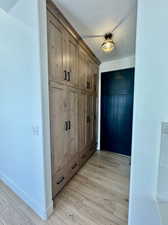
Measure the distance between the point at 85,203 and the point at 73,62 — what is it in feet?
7.02

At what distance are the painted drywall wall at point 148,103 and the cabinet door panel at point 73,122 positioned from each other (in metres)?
1.21

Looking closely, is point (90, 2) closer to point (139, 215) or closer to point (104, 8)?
point (104, 8)

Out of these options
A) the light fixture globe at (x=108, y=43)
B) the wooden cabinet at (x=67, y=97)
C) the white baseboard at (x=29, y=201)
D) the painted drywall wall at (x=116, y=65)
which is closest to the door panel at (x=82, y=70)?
the wooden cabinet at (x=67, y=97)

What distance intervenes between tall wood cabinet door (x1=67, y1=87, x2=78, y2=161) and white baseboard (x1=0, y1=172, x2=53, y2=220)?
0.74 m

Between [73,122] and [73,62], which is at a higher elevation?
[73,62]

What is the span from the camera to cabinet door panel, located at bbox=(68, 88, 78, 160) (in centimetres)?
194

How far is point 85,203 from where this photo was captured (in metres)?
1.59

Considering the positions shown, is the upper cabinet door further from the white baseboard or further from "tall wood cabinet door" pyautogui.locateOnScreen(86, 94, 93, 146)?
the white baseboard

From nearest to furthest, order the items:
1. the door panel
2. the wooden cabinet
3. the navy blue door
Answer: the wooden cabinet < the door panel < the navy blue door

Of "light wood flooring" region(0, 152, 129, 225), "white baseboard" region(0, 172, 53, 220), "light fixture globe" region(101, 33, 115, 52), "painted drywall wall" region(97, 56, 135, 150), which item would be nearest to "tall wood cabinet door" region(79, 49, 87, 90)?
"light fixture globe" region(101, 33, 115, 52)

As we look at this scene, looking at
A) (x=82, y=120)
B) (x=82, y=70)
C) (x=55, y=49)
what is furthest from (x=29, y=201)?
(x=82, y=70)

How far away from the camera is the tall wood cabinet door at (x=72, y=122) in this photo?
1.93 metres

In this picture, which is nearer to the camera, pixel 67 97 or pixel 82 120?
pixel 67 97

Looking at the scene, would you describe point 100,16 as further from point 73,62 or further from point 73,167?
point 73,167
